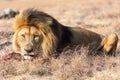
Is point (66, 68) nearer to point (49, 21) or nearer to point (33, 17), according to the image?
point (49, 21)

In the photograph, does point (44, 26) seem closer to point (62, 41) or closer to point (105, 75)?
point (62, 41)

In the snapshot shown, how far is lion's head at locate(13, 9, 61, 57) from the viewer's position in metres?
8.73

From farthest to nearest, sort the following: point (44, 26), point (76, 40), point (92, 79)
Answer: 1. point (76, 40)
2. point (44, 26)
3. point (92, 79)

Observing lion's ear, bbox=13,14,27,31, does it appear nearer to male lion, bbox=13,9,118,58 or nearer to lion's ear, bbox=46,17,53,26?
male lion, bbox=13,9,118,58

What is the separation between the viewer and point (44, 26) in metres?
8.93

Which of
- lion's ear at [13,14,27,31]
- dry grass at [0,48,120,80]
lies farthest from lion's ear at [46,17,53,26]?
dry grass at [0,48,120,80]

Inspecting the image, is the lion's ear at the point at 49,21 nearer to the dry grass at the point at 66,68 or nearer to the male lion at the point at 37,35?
the male lion at the point at 37,35

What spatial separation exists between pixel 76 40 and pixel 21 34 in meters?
1.50

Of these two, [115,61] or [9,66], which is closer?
[9,66]

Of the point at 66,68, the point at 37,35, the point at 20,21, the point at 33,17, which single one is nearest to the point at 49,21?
the point at 33,17

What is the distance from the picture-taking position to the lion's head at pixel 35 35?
28.7 feet

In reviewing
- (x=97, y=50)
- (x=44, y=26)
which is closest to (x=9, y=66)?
(x=44, y=26)

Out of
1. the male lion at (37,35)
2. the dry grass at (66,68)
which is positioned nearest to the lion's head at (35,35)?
the male lion at (37,35)

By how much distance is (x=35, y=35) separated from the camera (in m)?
8.82
